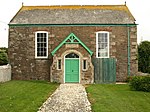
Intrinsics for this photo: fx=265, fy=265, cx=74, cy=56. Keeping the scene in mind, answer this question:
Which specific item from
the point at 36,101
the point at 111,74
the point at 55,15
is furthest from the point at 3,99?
the point at 55,15

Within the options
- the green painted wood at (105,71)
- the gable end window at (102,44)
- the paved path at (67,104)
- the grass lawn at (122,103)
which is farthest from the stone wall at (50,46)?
the paved path at (67,104)

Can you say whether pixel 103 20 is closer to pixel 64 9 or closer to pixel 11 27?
pixel 64 9

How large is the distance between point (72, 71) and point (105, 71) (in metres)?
3.29

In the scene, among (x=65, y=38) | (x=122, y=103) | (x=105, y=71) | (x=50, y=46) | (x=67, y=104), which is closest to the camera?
(x=67, y=104)

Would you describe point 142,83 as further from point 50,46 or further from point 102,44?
point 50,46

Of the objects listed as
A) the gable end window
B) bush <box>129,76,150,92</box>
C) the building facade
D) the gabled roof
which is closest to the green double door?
the gabled roof

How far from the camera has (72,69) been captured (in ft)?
83.8

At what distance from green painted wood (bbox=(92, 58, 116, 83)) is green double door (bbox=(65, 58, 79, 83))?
1.98 metres

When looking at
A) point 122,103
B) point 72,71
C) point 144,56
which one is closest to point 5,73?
point 72,71

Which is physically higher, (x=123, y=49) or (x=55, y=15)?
(x=55, y=15)

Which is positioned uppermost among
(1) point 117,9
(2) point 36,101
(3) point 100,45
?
(1) point 117,9

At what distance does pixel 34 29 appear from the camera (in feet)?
89.7

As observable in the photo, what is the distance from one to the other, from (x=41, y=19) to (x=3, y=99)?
47.4 ft

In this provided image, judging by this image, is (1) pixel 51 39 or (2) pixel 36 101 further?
(1) pixel 51 39
